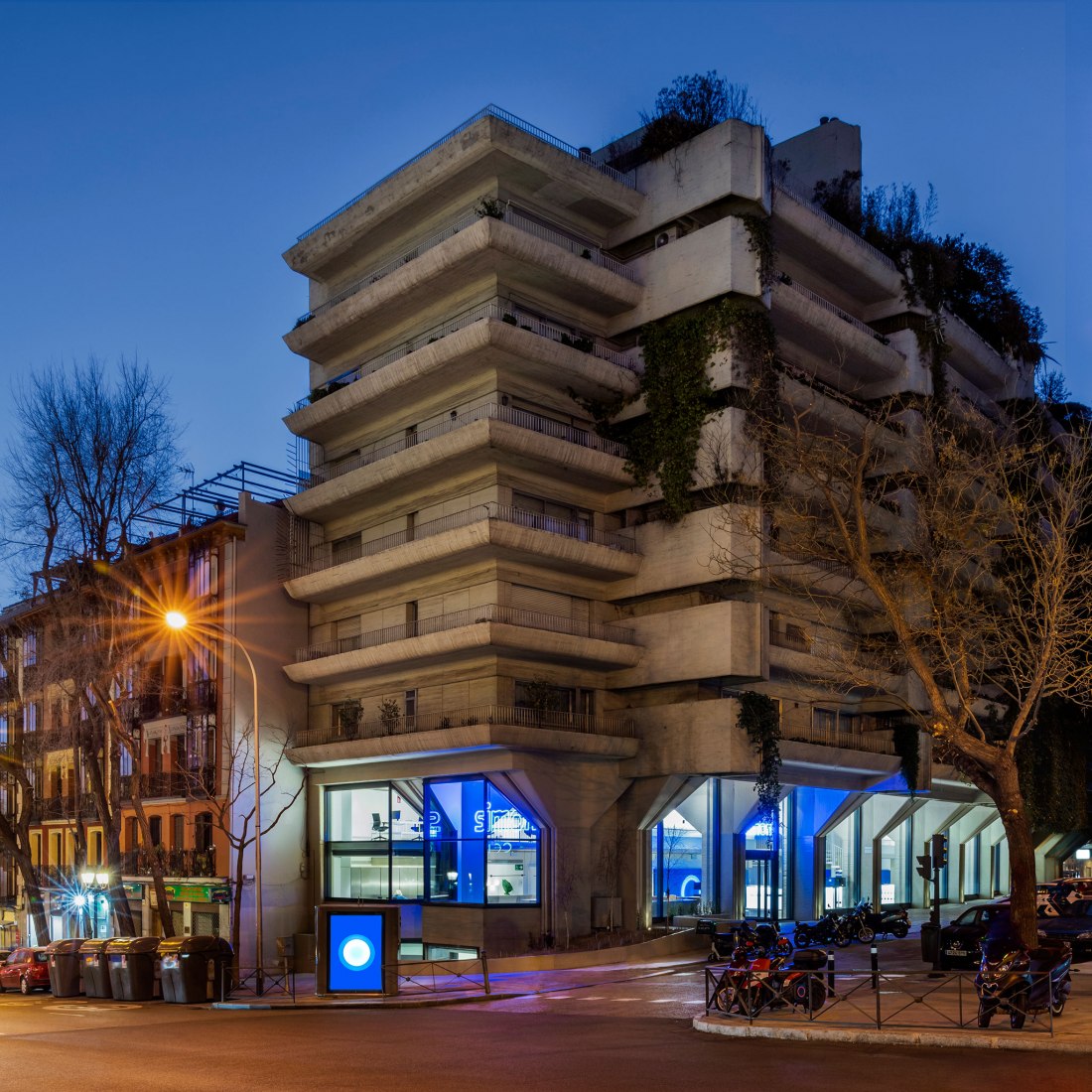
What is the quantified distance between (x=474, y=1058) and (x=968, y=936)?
54.7 ft

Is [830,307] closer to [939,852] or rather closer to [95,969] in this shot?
[939,852]

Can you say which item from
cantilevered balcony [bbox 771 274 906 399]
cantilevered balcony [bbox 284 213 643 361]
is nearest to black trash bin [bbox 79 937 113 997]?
cantilevered balcony [bbox 284 213 643 361]

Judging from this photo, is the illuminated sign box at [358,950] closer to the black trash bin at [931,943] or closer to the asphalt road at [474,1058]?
the asphalt road at [474,1058]

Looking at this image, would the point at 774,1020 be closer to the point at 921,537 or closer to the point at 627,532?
the point at 921,537

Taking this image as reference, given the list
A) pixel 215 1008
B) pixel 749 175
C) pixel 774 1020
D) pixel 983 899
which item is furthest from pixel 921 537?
pixel 983 899

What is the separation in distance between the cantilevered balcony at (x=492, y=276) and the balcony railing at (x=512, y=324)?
36.7 inches

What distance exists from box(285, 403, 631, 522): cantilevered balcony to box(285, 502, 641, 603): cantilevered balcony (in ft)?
5.50

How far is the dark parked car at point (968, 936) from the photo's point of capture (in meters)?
26.9

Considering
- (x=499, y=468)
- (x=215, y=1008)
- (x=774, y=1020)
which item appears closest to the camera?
(x=774, y=1020)

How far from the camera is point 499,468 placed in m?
40.6

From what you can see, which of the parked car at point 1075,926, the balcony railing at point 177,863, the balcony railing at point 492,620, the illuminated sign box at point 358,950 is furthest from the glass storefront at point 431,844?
the parked car at point 1075,926

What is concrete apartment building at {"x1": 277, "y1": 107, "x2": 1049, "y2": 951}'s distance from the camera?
38812 millimetres

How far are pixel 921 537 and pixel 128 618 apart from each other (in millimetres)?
27809

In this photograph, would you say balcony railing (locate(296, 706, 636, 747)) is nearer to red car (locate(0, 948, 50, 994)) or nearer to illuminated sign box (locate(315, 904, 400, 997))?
red car (locate(0, 948, 50, 994))
